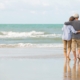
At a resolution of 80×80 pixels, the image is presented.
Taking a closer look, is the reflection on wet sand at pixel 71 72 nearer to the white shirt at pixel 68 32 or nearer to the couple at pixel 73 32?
the couple at pixel 73 32

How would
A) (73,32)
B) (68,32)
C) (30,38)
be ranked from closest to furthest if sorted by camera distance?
(73,32), (68,32), (30,38)

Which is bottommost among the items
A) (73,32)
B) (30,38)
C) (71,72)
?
(71,72)

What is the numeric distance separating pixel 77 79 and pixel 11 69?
2.38 metres

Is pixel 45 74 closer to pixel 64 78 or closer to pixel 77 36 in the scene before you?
pixel 64 78

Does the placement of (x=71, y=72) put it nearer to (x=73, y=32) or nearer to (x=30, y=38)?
(x=73, y=32)

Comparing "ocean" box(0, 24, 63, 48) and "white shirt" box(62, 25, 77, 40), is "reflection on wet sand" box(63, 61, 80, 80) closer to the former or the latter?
"white shirt" box(62, 25, 77, 40)

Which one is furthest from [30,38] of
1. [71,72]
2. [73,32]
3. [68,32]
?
[71,72]

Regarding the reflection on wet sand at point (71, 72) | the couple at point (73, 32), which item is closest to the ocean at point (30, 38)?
the couple at point (73, 32)

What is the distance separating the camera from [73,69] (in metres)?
10.2

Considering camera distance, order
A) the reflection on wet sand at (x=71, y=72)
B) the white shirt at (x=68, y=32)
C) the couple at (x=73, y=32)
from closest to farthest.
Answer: the reflection on wet sand at (x=71, y=72), the couple at (x=73, y=32), the white shirt at (x=68, y=32)

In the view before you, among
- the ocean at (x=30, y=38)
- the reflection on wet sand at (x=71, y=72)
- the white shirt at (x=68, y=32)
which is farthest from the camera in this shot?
the ocean at (x=30, y=38)

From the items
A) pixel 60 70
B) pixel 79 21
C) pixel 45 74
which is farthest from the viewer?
pixel 79 21

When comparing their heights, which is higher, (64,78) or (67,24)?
(67,24)

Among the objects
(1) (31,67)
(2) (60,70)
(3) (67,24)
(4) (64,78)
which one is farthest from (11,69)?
(3) (67,24)
